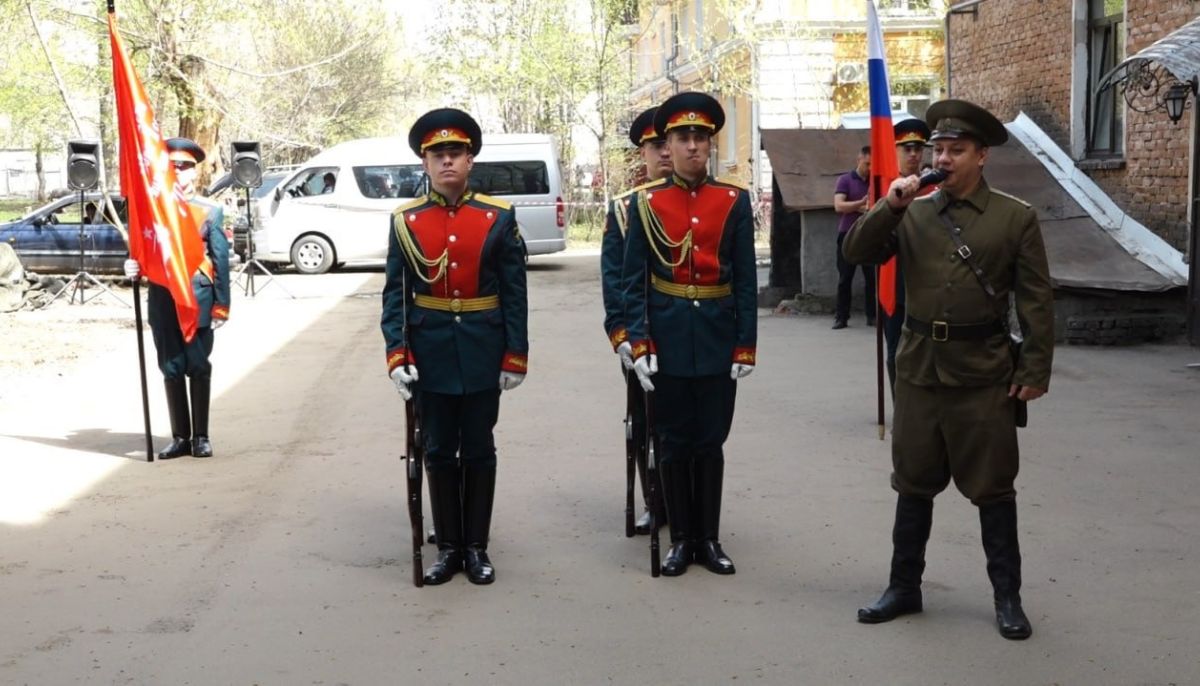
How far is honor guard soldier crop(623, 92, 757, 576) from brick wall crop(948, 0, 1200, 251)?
31.2ft

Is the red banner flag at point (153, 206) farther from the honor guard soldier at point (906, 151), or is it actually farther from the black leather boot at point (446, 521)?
the honor guard soldier at point (906, 151)

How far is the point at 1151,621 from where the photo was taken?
521 centimetres

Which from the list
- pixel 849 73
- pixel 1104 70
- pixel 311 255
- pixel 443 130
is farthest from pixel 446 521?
pixel 849 73

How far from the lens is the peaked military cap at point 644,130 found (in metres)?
6.52

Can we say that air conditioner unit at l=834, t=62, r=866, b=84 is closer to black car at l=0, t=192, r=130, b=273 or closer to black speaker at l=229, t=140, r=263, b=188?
black speaker at l=229, t=140, r=263, b=188

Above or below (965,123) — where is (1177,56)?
above

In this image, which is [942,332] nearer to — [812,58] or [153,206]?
[153,206]

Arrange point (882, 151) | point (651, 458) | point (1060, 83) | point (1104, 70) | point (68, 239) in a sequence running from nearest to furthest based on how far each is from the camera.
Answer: point (651, 458) < point (882, 151) < point (1104, 70) < point (1060, 83) < point (68, 239)

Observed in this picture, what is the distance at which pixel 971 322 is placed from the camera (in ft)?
16.5

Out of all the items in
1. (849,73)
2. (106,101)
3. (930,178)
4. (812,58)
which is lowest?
(930,178)

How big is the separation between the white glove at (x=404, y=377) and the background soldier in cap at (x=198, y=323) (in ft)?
10.9

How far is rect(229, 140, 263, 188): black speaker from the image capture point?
21.7 meters

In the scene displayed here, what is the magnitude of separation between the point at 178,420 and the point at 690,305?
424 cm

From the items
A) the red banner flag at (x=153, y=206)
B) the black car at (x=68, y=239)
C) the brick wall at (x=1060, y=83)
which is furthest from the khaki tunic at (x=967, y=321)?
the black car at (x=68, y=239)
